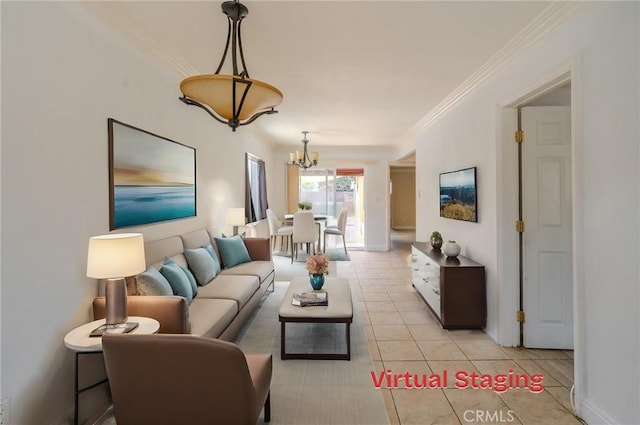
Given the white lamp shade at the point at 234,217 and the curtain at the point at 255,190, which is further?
the curtain at the point at 255,190

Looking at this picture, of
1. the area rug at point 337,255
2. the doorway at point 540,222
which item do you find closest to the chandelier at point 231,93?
the doorway at point 540,222

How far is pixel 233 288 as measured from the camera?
9.87ft

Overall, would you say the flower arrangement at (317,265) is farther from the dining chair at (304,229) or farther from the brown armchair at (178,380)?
the dining chair at (304,229)

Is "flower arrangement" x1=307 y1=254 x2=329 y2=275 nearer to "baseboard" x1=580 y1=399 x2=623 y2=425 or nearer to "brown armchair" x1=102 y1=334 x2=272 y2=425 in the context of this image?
"brown armchair" x1=102 y1=334 x2=272 y2=425

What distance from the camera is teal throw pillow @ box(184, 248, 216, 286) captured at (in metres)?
3.07

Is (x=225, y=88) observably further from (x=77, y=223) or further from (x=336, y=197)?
(x=336, y=197)

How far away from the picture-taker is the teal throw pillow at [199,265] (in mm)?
3073

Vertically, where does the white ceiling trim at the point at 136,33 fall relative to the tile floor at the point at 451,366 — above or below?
above

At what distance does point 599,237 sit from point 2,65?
322cm

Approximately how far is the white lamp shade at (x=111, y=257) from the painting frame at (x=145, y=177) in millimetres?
540

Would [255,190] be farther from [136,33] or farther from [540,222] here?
[540,222]

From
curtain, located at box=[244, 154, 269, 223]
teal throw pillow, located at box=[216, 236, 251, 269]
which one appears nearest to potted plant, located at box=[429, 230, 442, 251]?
teal throw pillow, located at box=[216, 236, 251, 269]

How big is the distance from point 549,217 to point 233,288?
9.53ft

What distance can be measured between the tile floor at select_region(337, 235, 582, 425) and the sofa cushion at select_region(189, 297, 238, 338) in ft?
4.13
